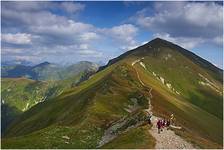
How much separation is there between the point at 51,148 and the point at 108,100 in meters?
53.5

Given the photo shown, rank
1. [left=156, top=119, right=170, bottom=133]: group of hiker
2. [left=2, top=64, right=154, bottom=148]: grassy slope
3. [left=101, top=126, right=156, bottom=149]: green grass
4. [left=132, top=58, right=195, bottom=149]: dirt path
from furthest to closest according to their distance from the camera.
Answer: [left=2, top=64, right=154, bottom=148]: grassy slope
[left=156, top=119, right=170, bottom=133]: group of hiker
[left=132, top=58, right=195, bottom=149]: dirt path
[left=101, top=126, right=156, bottom=149]: green grass

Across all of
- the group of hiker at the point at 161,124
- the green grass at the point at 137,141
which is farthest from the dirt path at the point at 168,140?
the green grass at the point at 137,141

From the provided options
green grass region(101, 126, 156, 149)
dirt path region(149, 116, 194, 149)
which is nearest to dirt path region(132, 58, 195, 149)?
dirt path region(149, 116, 194, 149)

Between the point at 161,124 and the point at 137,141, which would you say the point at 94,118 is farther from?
the point at 137,141

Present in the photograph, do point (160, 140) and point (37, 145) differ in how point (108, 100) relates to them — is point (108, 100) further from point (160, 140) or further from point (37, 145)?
point (160, 140)

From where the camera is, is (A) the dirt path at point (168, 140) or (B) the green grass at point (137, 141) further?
(A) the dirt path at point (168, 140)

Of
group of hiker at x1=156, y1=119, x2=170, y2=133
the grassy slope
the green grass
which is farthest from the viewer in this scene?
the grassy slope

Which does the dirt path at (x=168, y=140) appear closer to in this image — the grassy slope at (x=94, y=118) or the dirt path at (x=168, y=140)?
the dirt path at (x=168, y=140)

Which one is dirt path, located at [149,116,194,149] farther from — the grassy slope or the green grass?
the grassy slope

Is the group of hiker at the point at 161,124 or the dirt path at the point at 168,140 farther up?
the group of hiker at the point at 161,124

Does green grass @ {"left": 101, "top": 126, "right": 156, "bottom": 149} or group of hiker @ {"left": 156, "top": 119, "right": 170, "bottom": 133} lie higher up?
group of hiker @ {"left": 156, "top": 119, "right": 170, "bottom": 133}

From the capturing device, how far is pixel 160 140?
64062 millimetres

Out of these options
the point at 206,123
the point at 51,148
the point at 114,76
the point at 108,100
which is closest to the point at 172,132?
the point at 51,148

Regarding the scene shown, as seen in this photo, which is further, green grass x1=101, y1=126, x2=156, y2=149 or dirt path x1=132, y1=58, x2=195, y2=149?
dirt path x1=132, y1=58, x2=195, y2=149
